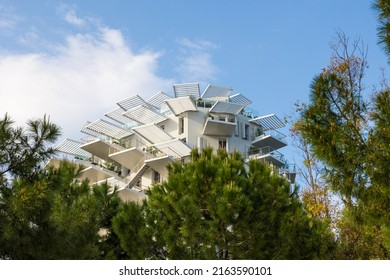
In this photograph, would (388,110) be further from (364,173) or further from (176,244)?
(176,244)

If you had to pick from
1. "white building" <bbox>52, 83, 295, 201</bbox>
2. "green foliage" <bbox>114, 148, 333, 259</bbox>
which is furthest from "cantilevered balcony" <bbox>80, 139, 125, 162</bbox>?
"green foliage" <bbox>114, 148, 333, 259</bbox>

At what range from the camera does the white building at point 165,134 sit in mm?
37688

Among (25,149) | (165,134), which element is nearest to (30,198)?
(25,149)

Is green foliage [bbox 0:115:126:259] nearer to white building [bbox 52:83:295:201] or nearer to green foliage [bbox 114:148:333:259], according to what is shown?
green foliage [bbox 114:148:333:259]

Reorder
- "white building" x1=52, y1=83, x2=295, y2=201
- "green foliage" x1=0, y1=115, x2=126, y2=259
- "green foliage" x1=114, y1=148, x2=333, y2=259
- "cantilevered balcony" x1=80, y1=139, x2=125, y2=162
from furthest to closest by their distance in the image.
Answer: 1. "cantilevered balcony" x1=80, y1=139, x2=125, y2=162
2. "white building" x1=52, y1=83, x2=295, y2=201
3. "green foliage" x1=114, y1=148, x2=333, y2=259
4. "green foliage" x1=0, y1=115, x2=126, y2=259

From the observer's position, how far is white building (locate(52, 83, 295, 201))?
37688 millimetres

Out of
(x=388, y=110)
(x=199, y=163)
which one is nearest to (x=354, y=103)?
(x=388, y=110)

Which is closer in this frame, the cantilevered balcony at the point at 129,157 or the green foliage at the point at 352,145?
the green foliage at the point at 352,145

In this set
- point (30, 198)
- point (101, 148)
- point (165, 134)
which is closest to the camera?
point (30, 198)

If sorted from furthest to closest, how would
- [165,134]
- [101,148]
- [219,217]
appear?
1. [101,148]
2. [165,134]
3. [219,217]

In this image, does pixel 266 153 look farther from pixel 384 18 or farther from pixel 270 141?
pixel 384 18

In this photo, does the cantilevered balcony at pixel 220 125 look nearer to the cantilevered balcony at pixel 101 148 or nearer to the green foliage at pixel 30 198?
the cantilevered balcony at pixel 101 148

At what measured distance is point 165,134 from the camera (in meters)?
37.7

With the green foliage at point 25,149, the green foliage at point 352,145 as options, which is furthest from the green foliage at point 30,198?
the green foliage at point 352,145
